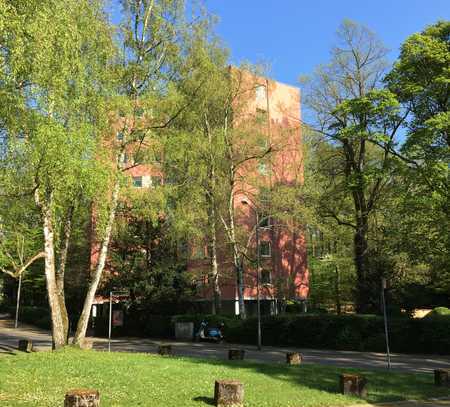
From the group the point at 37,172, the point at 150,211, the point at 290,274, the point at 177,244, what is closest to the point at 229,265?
the point at 177,244

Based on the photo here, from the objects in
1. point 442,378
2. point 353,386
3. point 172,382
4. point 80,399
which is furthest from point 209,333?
point 80,399

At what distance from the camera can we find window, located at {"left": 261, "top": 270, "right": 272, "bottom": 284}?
46344 millimetres

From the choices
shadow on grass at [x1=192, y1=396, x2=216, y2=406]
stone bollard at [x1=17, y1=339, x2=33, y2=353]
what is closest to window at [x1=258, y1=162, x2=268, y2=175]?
stone bollard at [x1=17, y1=339, x2=33, y2=353]

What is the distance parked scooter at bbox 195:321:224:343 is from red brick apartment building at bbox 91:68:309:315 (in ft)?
14.1

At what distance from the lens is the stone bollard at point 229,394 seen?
998 cm

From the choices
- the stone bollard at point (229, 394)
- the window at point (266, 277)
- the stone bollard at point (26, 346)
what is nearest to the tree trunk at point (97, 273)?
the stone bollard at point (26, 346)

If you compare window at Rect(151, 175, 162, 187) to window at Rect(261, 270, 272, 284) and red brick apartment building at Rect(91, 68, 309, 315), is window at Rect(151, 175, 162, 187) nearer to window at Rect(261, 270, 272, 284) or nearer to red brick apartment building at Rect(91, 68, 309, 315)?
red brick apartment building at Rect(91, 68, 309, 315)

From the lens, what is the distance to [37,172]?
16297 mm

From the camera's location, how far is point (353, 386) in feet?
39.2

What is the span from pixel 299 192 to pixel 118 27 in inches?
692

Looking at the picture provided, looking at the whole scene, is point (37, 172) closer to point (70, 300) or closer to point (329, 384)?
point (329, 384)

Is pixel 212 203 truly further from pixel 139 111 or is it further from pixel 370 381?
pixel 370 381

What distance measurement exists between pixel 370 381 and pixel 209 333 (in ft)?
76.1

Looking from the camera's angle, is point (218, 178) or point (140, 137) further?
point (218, 178)
